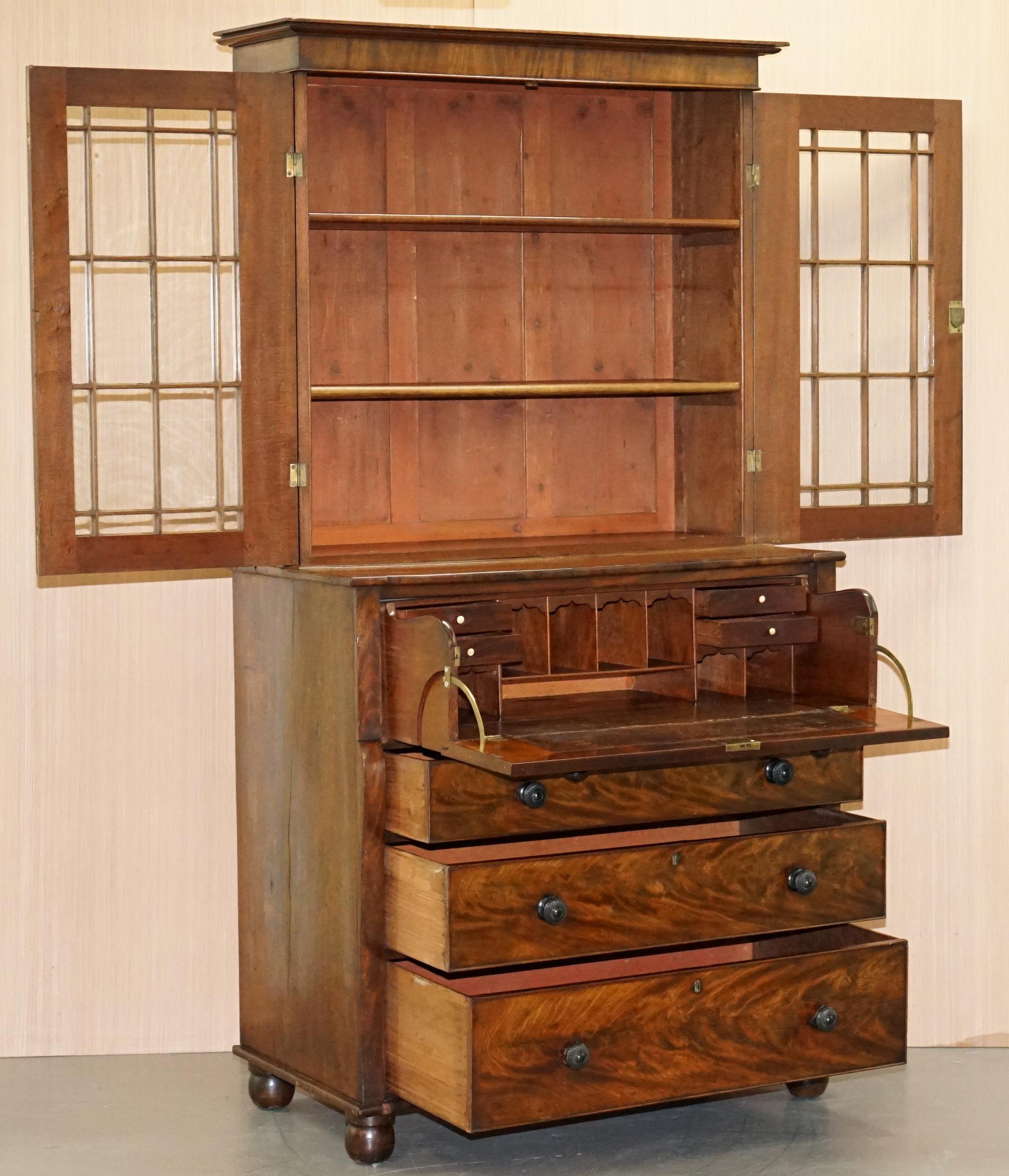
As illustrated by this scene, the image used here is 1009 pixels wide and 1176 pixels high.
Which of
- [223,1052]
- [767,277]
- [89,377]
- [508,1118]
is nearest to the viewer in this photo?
[508,1118]

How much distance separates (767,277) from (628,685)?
94 centimetres

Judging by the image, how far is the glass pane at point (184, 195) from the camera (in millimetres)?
3834

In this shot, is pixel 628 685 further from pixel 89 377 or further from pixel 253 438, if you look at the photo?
pixel 89 377

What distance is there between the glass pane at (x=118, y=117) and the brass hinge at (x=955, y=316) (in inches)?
71.0

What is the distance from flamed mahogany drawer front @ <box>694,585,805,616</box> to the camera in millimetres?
3910

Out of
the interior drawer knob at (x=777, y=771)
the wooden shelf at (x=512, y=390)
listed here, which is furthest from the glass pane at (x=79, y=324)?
the interior drawer knob at (x=777, y=771)

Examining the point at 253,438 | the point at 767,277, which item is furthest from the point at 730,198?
the point at 253,438

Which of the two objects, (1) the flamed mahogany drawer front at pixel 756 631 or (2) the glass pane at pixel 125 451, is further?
(1) the flamed mahogany drawer front at pixel 756 631

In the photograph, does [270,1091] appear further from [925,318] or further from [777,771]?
[925,318]

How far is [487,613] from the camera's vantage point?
11.9ft

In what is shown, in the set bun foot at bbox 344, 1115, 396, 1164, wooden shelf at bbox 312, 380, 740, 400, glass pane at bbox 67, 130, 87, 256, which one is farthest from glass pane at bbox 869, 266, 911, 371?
bun foot at bbox 344, 1115, 396, 1164

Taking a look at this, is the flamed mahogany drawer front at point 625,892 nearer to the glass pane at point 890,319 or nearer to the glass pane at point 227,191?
the glass pane at point 890,319

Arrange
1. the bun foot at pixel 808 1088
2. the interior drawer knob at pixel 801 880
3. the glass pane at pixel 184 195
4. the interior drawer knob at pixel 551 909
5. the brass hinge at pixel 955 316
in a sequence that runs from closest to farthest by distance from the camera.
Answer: the interior drawer knob at pixel 551 909 → the interior drawer knob at pixel 801 880 → the glass pane at pixel 184 195 → the bun foot at pixel 808 1088 → the brass hinge at pixel 955 316

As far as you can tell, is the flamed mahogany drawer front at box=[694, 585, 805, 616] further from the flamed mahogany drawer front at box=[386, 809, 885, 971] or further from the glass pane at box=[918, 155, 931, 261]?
the glass pane at box=[918, 155, 931, 261]
